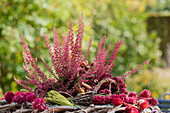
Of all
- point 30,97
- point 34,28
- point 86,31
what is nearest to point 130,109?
point 30,97

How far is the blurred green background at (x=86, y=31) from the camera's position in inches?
143

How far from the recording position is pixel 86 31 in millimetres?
2971

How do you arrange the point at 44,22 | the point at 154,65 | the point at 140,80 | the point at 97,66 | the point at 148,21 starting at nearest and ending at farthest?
the point at 97,66 < the point at 44,22 < the point at 140,80 < the point at 154,65 < the point at 148,21

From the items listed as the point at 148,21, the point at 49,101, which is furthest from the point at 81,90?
the point at 148,21

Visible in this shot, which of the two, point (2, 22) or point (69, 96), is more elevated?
point (2, 22)

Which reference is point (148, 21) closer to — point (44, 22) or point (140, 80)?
point (140, 80)

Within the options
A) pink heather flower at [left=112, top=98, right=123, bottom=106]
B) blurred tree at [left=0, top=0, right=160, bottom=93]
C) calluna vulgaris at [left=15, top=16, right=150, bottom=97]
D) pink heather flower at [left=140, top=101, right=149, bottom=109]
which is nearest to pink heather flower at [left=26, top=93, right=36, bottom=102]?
calluna vulgaris at [left=15, top=16, right=150, bottom=97]

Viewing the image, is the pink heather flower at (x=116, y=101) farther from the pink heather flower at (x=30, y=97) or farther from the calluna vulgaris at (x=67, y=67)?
the pink heather flower at (x=30, y=97)

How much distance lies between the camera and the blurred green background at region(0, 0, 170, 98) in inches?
143

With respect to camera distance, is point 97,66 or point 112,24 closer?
point 97,66

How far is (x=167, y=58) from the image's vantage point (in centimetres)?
1245

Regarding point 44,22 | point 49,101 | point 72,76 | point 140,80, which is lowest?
point 140,80

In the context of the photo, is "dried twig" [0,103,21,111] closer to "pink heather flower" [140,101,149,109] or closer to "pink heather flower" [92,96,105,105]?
"pink heather flower" [92,96,105,105]

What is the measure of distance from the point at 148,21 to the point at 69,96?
1129cm
